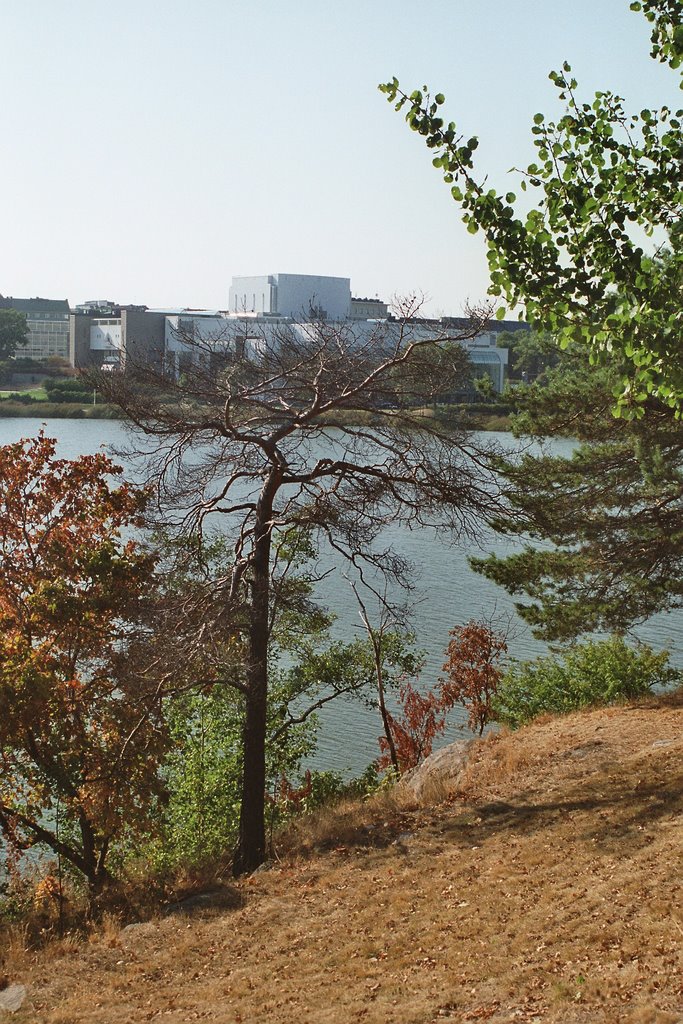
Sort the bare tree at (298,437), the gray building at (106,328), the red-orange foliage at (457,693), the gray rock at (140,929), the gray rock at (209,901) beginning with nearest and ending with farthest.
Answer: the gray rock at (140,929) → the gray rock at (209,901) → the bare tree at (298,437) → the red-orange foliage at (457,693) → the gray building at (106,328)

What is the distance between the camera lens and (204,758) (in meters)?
18.3

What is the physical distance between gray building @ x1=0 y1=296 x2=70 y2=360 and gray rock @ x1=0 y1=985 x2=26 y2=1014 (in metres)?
141

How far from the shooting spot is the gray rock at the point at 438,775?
14391 mm

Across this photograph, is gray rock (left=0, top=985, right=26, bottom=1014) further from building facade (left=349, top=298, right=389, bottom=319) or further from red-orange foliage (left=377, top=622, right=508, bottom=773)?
building facade (left=349, top=298, right=389, bottom=319)

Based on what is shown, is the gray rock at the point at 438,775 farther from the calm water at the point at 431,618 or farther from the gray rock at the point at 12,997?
the gray rock at the point at 12,997

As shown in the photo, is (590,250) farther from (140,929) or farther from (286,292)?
(286,292)

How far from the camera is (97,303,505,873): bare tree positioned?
522 inches

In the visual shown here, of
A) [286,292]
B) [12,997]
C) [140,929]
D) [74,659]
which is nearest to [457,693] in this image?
[74,659]

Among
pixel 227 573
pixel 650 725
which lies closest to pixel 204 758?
pixel 227 573

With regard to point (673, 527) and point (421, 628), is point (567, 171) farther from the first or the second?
point (421, 628)

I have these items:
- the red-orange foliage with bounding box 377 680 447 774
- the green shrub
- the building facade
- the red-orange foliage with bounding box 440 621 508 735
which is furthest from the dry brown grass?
the building facade

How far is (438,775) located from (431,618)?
13649 millimetres

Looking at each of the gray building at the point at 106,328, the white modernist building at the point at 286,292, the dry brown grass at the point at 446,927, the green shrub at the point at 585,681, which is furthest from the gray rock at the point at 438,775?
the white modernist building at the point at 286,292

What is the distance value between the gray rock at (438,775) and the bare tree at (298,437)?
2152 mm
